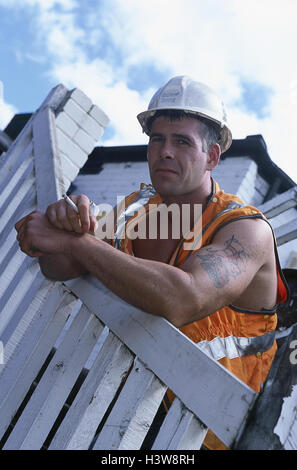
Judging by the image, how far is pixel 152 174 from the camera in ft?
8.87

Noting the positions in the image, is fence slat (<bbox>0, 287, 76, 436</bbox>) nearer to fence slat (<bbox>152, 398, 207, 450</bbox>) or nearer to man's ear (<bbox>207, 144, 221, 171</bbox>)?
fence slat (<bbox>152, 398, 207, 450</bbox>)

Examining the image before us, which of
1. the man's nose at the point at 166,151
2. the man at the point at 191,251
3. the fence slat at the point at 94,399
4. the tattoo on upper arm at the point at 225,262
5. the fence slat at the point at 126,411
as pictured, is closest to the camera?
the fence slat at the point at 126,411

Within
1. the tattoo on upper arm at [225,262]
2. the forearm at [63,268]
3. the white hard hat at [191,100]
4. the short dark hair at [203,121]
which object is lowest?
the forearm at [63,268]

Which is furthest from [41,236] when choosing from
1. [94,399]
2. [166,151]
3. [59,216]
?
[166,151]

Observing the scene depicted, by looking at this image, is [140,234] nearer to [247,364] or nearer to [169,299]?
[247,364]

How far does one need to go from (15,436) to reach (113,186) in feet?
32.8

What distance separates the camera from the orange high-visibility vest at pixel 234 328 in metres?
2.16

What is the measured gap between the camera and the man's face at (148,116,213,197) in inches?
104

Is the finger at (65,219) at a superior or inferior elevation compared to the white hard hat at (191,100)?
inferior

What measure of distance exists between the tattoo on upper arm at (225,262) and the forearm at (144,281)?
0.15 meters

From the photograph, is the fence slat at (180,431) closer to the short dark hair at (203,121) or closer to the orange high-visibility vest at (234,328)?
the orange high-visibility vest at (234,328)

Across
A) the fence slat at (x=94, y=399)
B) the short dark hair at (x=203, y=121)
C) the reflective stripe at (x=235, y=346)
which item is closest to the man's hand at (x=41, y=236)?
the fence slat at (x=94, y=399)

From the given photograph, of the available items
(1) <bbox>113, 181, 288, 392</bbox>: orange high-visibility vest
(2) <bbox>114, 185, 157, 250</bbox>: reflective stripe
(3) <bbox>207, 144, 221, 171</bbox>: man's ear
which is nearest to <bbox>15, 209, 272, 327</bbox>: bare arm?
(1) <bbox>113, 181, 288, 392</bbox>: orange high-visibility vest

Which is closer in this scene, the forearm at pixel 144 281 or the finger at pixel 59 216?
the forearm at pixel 144 281
